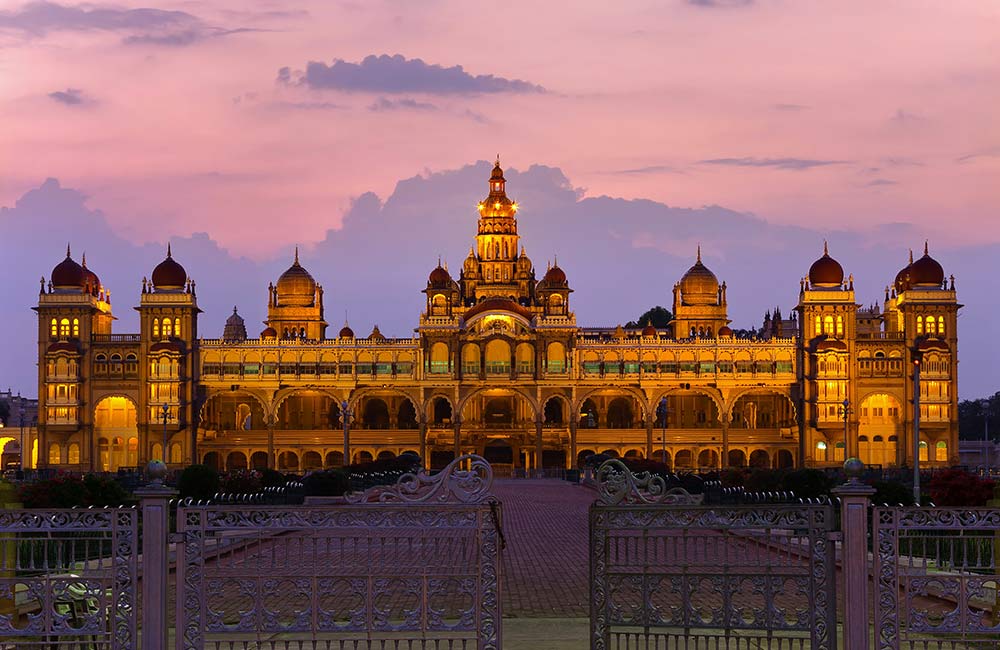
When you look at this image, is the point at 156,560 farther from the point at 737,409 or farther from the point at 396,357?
the point at 737,409

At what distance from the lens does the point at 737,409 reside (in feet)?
334

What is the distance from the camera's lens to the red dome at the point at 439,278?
10956 cm

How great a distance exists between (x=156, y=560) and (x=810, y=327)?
86063mm

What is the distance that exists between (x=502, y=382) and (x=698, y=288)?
74.5ft

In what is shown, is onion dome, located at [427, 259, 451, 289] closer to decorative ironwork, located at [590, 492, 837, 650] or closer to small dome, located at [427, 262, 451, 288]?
small dome, located at [427, 262, 451, 288]

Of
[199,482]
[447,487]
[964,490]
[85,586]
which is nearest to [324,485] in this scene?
[199,482]

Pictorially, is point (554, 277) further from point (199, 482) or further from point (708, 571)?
point (708, 571)

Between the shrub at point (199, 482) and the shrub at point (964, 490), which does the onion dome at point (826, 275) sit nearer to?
the shrub at point (199, 482)

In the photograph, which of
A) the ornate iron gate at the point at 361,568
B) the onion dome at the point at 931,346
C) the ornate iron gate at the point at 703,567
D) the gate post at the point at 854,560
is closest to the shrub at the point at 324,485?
the ornate iron gate at the point at 361,568

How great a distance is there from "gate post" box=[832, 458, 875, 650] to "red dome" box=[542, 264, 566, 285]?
97303 millimetres

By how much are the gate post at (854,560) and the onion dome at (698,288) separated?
325 feet

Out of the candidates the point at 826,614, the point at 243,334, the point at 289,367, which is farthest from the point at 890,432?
the point at 826,614

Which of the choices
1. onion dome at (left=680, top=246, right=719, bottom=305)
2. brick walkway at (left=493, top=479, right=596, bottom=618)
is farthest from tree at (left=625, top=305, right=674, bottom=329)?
brick walkway at (left=493, top=479, right=596, bottom=618)

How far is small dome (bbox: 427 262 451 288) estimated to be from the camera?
110 metres
